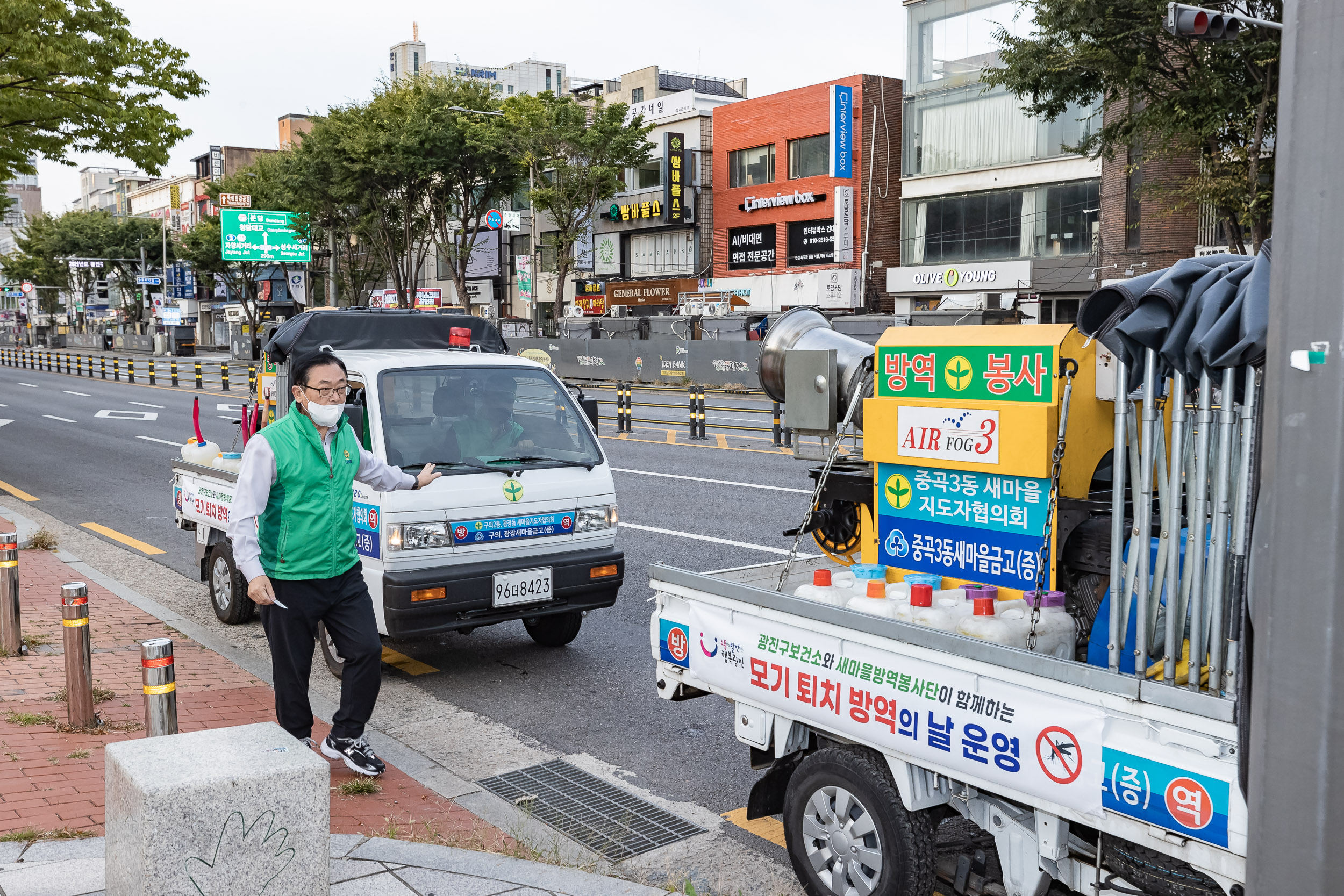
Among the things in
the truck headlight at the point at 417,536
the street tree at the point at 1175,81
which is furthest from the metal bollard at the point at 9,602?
the street tree at the point at 1175,81

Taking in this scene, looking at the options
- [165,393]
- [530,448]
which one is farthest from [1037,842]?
[165,393]

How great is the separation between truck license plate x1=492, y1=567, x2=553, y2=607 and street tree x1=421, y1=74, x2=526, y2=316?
34.1 meters

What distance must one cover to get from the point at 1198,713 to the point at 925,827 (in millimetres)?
1120

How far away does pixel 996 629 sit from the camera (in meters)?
3.88

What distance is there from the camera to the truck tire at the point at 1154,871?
3.17 metres

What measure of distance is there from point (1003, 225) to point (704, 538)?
92.6 feet

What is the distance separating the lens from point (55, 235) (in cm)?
7969

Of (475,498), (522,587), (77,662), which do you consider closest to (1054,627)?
(522,587)

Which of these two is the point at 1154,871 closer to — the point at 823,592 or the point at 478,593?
the point at 823,592

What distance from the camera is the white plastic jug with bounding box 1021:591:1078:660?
3.93 meters

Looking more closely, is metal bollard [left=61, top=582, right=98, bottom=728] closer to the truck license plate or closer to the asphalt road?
the asphalt road

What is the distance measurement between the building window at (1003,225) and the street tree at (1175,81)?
11744mm

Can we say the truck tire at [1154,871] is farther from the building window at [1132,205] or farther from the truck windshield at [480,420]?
the building window at [1132,205]

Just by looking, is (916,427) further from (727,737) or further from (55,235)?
(55,235)
